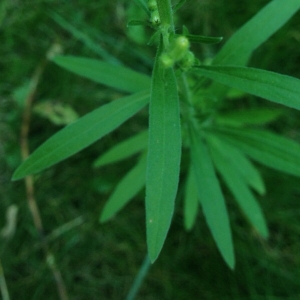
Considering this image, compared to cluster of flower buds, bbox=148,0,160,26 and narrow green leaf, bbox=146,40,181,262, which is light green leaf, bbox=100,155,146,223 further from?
cluster of flower buds, bbox=148,0,160,26

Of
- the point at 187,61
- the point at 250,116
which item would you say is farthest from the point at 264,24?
the point at 250,116

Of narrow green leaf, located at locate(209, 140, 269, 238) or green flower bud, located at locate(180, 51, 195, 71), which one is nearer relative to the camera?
green flower bud, located at locate(180, 51, 195, 71)

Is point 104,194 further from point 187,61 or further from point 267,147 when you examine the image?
point 187,61

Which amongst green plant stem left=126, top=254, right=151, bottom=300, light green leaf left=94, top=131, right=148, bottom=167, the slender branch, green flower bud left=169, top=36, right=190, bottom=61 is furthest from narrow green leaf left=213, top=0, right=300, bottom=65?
the slender branch

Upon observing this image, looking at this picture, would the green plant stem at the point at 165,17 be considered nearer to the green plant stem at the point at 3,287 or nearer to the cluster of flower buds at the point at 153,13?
the cluster of flower buds at the point at 153,13

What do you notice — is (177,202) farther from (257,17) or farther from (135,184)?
(257,17)
